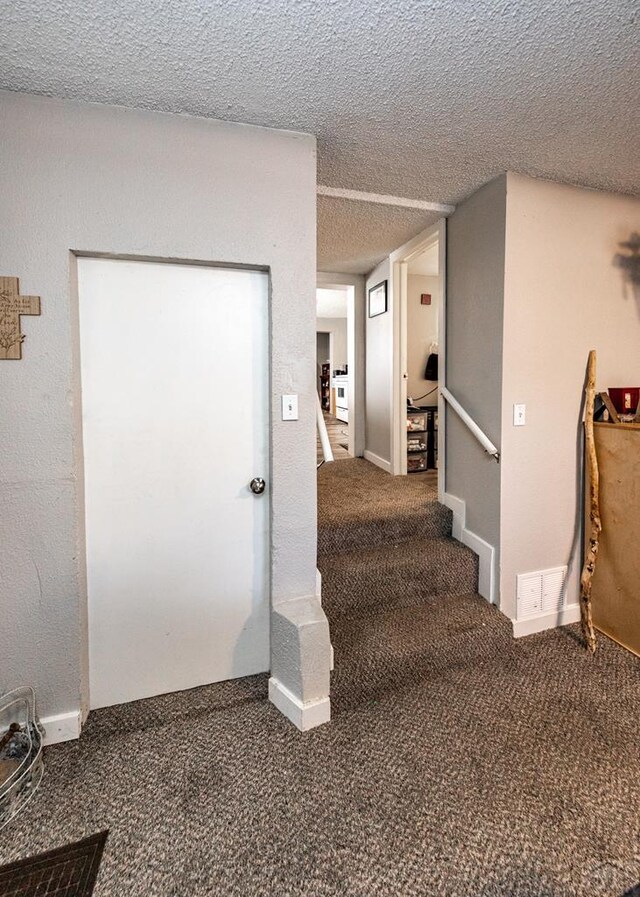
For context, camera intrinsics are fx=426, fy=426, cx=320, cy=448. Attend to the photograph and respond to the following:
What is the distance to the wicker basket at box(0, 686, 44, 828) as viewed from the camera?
140cm

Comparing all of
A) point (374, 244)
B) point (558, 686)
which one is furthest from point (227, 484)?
point (374, 244)

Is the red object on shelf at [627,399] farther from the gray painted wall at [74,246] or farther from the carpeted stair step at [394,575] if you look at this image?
the gray painted wall at [74,246]

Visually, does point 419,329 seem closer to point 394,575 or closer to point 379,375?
point 379,375

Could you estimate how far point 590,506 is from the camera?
2.32m

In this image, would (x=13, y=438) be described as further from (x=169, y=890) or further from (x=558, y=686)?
(x=558, y=686)

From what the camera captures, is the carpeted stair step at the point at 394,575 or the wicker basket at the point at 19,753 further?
the carpeted stair step at the point at 394,575

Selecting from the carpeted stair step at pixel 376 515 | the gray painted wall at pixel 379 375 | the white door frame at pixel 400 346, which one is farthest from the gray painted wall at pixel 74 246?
the gray painted wall at pixel 379 375

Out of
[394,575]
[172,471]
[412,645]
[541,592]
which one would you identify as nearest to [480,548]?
[541,592]

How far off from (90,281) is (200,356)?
496 millimetres

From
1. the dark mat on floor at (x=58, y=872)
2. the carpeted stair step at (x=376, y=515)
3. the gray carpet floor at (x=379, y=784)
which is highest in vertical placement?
the carpeted stair step at (x=376, y=515)

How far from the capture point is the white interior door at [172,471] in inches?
68.6

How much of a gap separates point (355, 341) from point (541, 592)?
2868mm

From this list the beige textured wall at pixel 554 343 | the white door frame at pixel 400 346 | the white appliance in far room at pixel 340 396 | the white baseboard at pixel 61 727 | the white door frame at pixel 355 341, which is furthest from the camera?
the white appliance in far room at pixel 340 396

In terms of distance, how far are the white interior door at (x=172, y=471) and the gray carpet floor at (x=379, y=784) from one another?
0.81 feet
